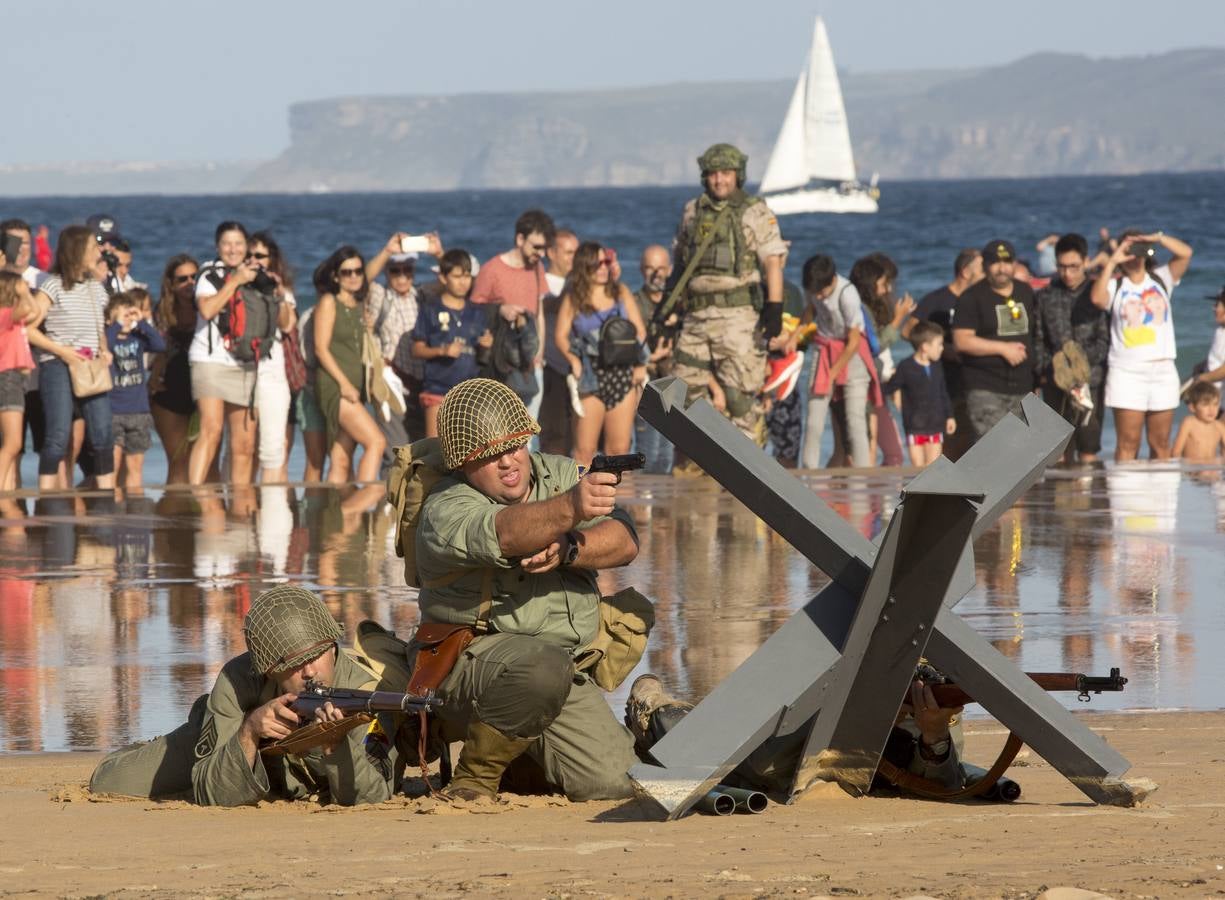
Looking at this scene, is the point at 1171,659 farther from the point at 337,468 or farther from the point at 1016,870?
the point at 337,468

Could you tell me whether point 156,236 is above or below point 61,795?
above

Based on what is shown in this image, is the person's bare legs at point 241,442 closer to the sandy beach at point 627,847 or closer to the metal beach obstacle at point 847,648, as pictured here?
the sandy beach at point 627,847

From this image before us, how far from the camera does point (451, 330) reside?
14016 mm

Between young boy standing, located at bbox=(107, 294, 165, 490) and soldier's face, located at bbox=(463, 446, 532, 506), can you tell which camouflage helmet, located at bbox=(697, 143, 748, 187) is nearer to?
young boy standing, located at bbox=(107, 294, 165, 490)

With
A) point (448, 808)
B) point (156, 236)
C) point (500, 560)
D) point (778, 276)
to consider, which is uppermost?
point (156, 236)

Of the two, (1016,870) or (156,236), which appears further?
(156,236)

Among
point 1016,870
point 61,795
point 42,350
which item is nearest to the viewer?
point 1016,870

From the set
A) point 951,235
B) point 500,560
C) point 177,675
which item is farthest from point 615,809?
point 951,235

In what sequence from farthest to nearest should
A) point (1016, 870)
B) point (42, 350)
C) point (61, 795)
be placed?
point (42, 350), point (61, 795), point (1016, 870)

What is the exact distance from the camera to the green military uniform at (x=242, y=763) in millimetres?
6039

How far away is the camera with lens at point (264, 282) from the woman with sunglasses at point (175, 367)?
571 millimetres

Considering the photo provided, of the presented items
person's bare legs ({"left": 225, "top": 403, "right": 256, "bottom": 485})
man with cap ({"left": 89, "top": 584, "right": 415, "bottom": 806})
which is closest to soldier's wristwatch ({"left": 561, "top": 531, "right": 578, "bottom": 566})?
man with cap ({"left": 89, "top": 584, "right": 415, "bottom": 806})

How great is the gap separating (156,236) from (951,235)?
2717 cm

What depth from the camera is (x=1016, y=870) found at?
487 centimetres
